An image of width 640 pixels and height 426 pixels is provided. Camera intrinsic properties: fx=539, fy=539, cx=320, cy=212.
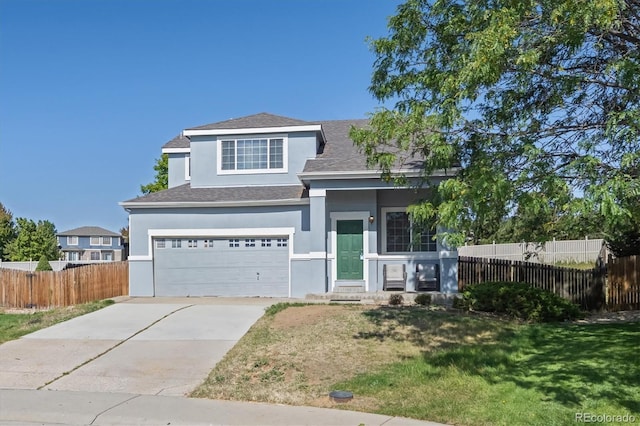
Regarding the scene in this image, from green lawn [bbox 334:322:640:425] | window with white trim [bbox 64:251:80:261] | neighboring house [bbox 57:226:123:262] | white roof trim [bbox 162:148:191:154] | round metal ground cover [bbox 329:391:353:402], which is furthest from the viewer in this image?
neighboring house [bbox 57:226:123:262]

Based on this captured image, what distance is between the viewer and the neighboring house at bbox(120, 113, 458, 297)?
17.5 m

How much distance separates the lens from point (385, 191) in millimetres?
18172

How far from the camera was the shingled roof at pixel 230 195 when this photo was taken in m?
18.9

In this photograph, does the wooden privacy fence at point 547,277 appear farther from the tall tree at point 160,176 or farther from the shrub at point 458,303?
the tall tree at point 160,176

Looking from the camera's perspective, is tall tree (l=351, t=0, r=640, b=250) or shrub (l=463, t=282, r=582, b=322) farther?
shrub (l=463, t=282, r=582, b=322)

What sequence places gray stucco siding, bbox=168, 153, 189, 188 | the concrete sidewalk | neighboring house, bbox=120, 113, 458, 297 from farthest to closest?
gray stucco siding, bbox=168, 153, 189, 188, neighboring house, bbox=120, 113, 458, 297, the concrete sidewalk

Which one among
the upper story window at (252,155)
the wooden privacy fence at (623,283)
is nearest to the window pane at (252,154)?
the upper story window at (252,155)

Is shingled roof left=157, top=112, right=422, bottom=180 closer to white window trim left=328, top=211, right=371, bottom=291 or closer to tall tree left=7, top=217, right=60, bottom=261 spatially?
white window trim left=328, top=211, right=371, bottom=291

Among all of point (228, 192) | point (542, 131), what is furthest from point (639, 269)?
point (228, 192)

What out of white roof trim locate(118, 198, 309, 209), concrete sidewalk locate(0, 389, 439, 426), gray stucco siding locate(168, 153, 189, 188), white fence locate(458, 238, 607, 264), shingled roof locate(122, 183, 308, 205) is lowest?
concrete sidewalk locate(0, 389, 439, 426)

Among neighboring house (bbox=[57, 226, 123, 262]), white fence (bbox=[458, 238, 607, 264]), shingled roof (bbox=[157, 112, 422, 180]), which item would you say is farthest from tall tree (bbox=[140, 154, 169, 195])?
neighboring house (bbox=[57, 226, 123, 262])

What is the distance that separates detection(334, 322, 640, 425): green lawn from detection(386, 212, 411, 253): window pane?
7616mm

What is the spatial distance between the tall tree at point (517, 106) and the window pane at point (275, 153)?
1018 centimetres

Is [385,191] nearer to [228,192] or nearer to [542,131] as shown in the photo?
[228,192]
